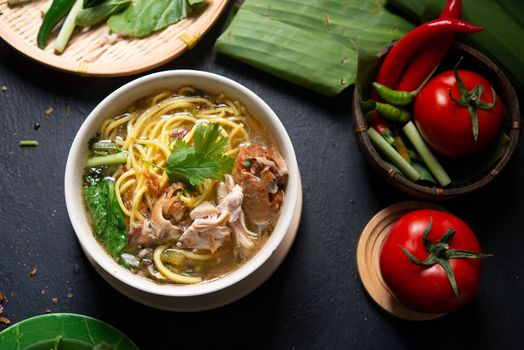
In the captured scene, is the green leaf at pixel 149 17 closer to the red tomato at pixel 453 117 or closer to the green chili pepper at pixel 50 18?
the green chili pepper at pixel 50 18

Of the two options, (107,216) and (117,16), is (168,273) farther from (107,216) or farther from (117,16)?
(117,16)

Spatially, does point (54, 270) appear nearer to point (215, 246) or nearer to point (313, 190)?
point (215, 246)

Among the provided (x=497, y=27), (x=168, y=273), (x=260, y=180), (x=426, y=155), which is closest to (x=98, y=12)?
(x=260, y=180)

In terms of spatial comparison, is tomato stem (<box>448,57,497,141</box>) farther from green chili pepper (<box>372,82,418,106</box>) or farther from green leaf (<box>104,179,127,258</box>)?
green leaf (<box>104,179,127,258</box>)

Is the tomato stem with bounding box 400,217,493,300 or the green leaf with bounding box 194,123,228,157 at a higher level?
the green leaf with bounding box 194,123,228,157

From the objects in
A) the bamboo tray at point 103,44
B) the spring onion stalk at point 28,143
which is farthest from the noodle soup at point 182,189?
the spring onion stalk at point 28,143

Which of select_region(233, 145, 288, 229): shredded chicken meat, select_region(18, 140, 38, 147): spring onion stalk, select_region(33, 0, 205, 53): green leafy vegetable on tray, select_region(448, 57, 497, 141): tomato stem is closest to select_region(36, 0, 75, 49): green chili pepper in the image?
select_region(33, 0, 205, 53): green leafy vegetable on tray
